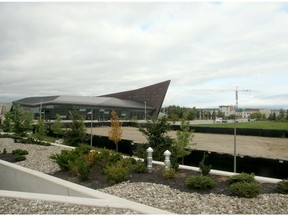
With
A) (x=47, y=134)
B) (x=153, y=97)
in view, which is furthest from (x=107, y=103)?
(x=47, y=134)

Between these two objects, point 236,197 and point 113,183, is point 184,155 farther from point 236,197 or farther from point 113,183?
point 236,197

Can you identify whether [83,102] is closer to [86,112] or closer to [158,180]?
[86,112]

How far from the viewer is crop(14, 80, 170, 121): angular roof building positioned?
264 feet

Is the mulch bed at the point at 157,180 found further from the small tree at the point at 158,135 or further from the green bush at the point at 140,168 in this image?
the small tree at the point at 158,135

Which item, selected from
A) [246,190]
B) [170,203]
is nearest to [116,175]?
[170,203]

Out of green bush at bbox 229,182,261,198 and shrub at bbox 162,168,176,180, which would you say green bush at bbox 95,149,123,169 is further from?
green bush at bbox 229,182,261,198

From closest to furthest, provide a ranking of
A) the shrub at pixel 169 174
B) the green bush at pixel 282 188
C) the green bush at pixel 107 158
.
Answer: the green bush at pixel 282 188, the shrub at pixel 169 174, the green bush at pixel 107 158

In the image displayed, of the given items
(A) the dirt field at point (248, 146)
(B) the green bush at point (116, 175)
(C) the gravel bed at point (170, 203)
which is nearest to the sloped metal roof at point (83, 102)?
(A) the dirt field at point (248, 146)

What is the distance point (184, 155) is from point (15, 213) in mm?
9714

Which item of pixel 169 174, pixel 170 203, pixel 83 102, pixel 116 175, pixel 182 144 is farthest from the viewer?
pixel 83 102

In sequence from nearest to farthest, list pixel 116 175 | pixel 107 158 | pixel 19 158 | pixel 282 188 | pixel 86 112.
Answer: pixel 282 188 < pixel 116 175 < pixel 107 158 < pixel 19 158 < pixel 86 112

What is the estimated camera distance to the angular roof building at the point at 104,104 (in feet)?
264

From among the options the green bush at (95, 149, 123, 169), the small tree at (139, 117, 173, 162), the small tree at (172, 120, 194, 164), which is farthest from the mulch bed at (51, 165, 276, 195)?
the small tree at (139, 117, 173, 162)

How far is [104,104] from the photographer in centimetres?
9062
